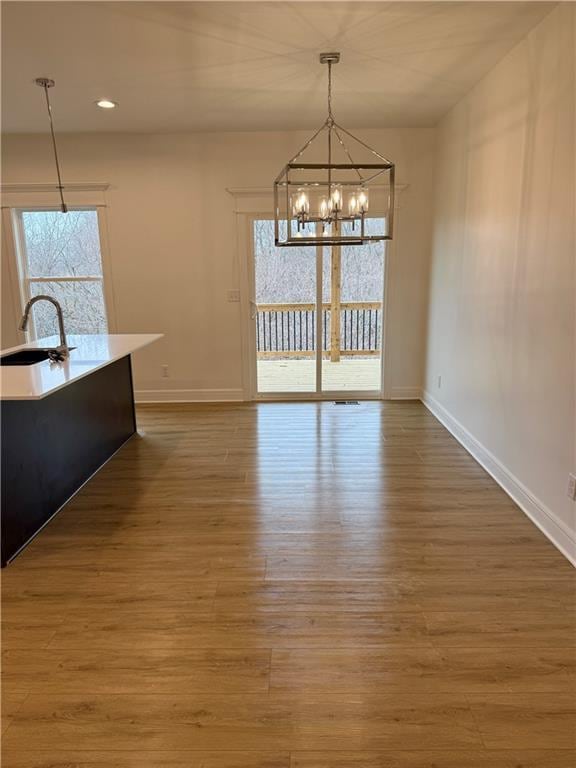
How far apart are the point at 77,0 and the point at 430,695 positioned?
11.3 ft

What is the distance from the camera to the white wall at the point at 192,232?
192 inches

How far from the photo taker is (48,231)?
5137 millimetres

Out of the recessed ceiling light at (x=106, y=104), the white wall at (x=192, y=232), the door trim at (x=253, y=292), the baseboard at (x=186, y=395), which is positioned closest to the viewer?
the recessed ceiling light at (x=106, y=104)

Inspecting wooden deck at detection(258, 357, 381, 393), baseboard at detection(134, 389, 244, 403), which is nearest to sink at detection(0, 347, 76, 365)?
baseboard at detection(134, 389, 244, 403)

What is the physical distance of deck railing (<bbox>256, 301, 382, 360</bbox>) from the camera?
5.34m

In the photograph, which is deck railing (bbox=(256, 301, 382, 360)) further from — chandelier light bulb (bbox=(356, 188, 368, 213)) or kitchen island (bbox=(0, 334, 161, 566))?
chandelier light bulb (bbox=(356, 188, 368, 213))

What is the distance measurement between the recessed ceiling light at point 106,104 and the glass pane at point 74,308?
181 centimetres

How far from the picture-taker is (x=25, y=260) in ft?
17.1

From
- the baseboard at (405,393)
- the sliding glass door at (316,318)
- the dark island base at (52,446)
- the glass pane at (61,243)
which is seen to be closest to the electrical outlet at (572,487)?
the dark island base at (52,446)

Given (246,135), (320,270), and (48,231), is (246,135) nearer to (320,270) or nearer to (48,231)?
(320,270)

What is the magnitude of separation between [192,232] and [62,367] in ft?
8.75

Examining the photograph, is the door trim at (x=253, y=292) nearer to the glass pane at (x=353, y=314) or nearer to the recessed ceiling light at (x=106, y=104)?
the glass pane at (x=353, y=314)

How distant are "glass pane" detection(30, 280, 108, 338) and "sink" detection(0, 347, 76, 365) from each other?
1.94 m

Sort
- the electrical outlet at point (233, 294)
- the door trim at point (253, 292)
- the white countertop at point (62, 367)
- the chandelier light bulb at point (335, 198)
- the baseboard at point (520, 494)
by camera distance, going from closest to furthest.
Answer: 1. the white countertop at point (62, 367)
2. the baseboard at point (520, 494)
3. the chandelier light bulb at point (335, 198)
4. the door trim at point (253, 292)
5. the electrical outlet at point (233, 294)
